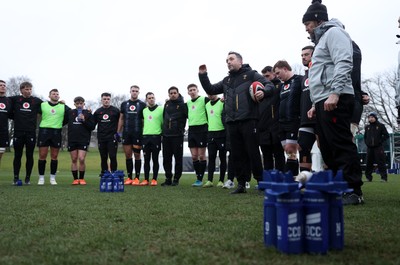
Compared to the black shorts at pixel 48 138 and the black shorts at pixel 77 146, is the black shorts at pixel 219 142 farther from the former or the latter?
the black shorts at pixel 48 138

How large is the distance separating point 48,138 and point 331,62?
7.97 metres

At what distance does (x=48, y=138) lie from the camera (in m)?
10.6

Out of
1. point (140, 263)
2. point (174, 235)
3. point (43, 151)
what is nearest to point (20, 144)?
point (43, 151)

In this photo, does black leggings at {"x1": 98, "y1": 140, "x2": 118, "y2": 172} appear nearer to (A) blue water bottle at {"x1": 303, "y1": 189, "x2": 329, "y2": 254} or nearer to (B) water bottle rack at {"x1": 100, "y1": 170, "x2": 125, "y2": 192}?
(B) water bottle rack at {"x1": 100, "y1": 170, "x2": 125, "y2": 192}

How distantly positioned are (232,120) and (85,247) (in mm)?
4517

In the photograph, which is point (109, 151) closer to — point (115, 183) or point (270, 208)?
point (115, 183)

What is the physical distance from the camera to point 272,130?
809cm

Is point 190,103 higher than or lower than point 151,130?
higher

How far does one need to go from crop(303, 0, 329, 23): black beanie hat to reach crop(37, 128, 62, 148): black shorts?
25.1ft

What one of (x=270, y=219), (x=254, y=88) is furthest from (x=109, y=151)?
(x=270, y=219)

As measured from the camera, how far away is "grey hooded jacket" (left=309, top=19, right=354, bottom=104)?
4.52 metres

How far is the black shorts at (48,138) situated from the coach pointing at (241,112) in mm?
5192

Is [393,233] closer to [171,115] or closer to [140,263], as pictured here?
[140,263]

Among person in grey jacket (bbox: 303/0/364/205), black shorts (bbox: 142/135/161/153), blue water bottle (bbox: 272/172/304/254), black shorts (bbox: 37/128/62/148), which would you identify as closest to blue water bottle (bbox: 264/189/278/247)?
blue water bottle (bbox: 272/172/304/254)
